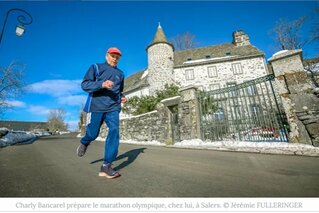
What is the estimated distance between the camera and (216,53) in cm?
2802

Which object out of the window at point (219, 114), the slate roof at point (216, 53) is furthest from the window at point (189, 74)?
the window at point (219, 114)

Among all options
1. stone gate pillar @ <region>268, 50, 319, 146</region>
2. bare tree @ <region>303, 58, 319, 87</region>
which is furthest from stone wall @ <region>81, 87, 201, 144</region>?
bare tree @ <region>303, 58, 319, 87</region>

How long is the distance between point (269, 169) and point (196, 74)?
81.2ft

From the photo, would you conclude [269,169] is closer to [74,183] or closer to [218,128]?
[74,183]

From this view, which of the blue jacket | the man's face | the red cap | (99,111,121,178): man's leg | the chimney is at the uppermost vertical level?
the chimney

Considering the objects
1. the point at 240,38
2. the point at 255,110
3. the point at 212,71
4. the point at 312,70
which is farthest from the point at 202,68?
the point at 255,110

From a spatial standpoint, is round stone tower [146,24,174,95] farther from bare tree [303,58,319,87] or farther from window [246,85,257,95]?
window [246,85,257,95]

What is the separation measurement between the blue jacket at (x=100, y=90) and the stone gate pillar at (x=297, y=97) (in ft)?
14.0

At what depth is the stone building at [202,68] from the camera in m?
24.8

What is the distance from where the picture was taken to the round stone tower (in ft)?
81.5

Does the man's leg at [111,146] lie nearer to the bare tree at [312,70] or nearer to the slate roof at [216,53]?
the bare tree at [312,70]

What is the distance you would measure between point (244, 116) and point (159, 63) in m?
20.6

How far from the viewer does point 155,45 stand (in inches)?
1004

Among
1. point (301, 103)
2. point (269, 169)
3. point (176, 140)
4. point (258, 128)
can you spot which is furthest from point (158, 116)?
point (269, 169)
